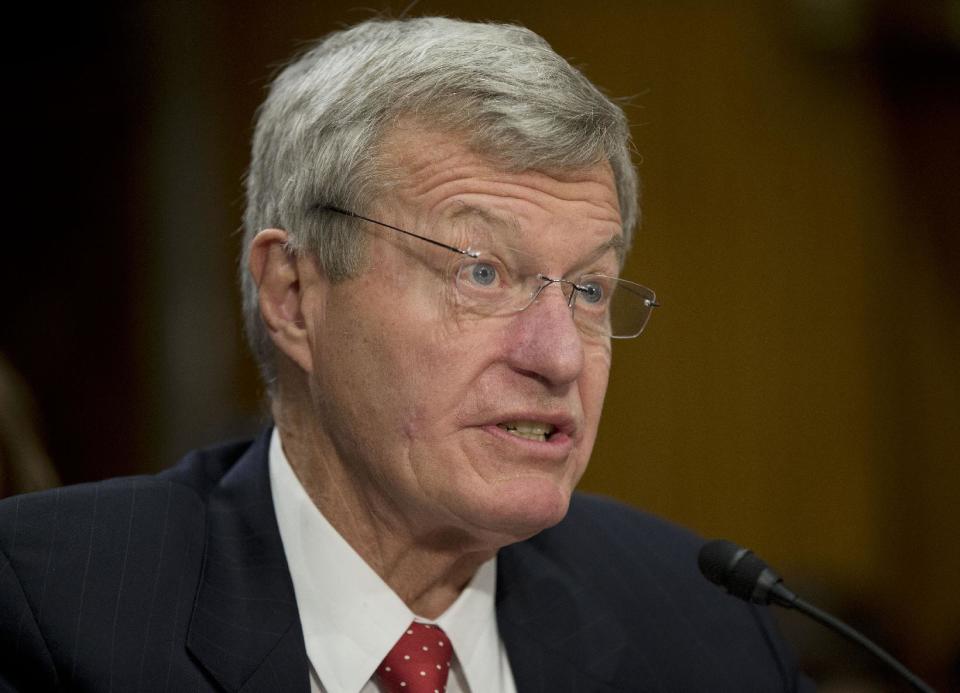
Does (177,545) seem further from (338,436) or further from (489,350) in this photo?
(489,350)

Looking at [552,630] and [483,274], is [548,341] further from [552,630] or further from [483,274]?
[552,630]

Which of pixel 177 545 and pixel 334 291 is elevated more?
pixel 334 291

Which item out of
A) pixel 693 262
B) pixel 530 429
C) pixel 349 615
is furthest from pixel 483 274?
pixel 693 262

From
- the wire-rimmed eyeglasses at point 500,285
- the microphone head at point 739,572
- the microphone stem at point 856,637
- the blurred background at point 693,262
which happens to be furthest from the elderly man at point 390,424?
the blurred background at point 693,262

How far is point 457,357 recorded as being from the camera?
177cm

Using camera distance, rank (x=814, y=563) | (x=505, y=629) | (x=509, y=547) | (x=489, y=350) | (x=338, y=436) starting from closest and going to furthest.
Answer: (x=489, y=350), (x=338, y=436), (x=505, y=629), (x=509, y=547), (x=814, y=563)

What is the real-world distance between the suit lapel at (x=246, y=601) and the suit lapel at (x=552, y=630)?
41 centimetres

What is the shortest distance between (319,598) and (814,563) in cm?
324

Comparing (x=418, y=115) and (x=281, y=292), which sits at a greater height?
(x=418, y=115)

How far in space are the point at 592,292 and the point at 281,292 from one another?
509 millimetres

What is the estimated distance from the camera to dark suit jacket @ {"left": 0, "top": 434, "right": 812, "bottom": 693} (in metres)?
1.68

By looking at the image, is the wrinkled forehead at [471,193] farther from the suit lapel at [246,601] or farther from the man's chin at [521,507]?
the suit lapel at [246,601]

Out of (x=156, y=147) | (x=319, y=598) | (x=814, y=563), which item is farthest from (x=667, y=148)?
(x=319, y=598)

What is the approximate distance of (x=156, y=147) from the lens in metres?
4.74
